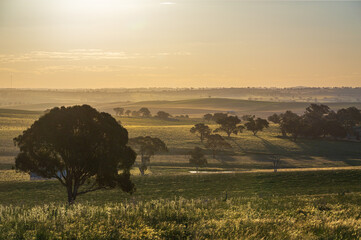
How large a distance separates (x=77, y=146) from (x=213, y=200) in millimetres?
9917

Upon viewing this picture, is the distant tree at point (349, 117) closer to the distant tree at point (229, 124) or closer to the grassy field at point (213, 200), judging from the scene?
the grassy field at point (213, 200)

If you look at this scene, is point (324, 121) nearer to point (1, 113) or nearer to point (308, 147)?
point (308, 147)

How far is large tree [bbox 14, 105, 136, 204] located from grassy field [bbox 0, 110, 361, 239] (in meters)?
2.47

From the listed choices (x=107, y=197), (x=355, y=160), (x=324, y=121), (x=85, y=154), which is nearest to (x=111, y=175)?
(x=85, y=154)

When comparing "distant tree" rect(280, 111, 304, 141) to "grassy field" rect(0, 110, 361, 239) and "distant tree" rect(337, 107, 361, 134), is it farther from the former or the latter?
"distant tree" rect(337, 107, 361, 134)

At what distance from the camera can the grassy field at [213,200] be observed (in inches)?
425

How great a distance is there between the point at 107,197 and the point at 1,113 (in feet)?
519

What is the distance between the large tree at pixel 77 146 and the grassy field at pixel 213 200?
2.47 meters

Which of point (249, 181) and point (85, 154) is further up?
point (85, 154)

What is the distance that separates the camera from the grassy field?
10805 mm

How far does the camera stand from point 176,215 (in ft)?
41.1

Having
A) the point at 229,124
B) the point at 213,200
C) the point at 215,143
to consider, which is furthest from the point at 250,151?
the point at 213,200

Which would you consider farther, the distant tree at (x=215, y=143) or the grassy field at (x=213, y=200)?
the distant tree at (x=215, y=143)

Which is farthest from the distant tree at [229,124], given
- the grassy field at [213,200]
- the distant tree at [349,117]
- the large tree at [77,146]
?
the large tree at [77,146]
